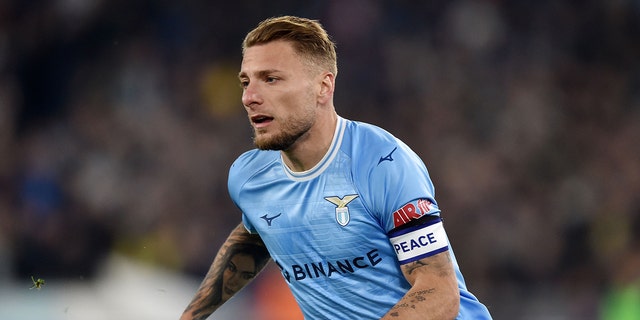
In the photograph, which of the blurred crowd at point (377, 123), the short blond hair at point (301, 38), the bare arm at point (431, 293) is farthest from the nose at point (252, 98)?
the blurred crowd at point (377, 123)

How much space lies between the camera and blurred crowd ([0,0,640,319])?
1022 cm

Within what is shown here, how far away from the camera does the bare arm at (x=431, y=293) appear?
3.47 m

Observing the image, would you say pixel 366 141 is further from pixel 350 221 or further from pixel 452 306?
pixel 452 306

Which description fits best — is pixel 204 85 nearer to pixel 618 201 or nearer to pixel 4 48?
pixel 4 48

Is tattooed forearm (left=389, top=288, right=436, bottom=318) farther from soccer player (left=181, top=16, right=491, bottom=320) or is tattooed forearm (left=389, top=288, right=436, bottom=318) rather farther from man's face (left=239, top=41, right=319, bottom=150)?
man's face (left=239, top=41, right=319, bottom=150)

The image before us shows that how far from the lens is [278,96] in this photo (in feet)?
12.6

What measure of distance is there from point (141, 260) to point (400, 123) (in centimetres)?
392

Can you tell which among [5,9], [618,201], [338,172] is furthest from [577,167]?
[338,172]

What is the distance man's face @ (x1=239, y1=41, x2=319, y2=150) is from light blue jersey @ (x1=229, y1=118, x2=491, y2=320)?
18cm


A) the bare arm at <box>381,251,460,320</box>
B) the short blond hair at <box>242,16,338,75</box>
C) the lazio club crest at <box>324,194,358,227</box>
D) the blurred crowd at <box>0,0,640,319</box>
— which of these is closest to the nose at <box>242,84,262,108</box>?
the short blond hair at <box>242,16,338,75</box>

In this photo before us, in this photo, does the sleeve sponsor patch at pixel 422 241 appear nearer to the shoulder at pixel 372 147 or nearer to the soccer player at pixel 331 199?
the soccer player at pixel 331 199

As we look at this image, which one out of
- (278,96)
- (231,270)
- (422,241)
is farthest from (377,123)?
(422,241)

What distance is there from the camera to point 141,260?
9820mm

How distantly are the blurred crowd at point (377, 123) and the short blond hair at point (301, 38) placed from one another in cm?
572
